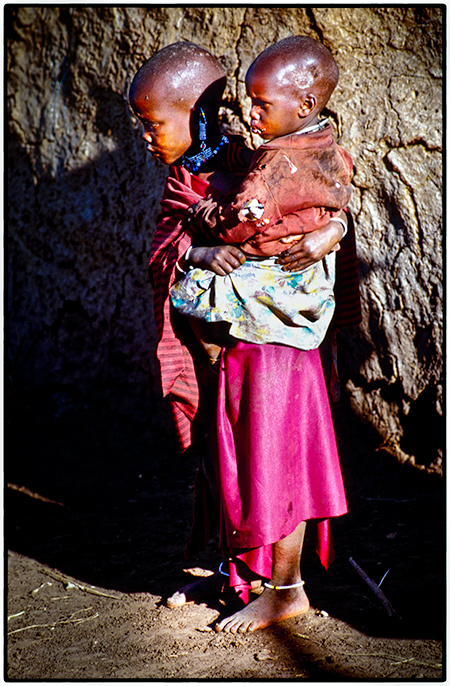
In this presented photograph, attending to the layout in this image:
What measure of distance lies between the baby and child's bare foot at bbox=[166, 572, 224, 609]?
3.27 ft

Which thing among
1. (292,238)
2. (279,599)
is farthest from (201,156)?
(279,599)

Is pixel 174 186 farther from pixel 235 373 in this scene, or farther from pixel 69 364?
pixel 69 364

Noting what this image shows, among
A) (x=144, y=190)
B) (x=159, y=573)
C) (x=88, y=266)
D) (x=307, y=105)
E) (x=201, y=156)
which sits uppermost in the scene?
(x=144, y=190)

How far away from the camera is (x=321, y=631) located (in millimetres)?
2207

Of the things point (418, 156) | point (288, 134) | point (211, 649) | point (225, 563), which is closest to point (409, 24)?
point (418, 156)

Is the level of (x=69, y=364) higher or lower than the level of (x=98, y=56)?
lower

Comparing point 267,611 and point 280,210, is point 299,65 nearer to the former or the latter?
point 280,210

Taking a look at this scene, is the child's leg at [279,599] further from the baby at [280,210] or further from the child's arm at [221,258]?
the child's arm at [221,258]

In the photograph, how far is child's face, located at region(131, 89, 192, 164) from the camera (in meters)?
1.94

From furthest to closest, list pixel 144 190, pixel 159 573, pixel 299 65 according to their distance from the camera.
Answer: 1. pixel 144 190
2. pixel 159 573
3. pixel 299 65

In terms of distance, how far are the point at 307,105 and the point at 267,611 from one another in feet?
5.56

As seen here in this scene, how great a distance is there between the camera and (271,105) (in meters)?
1.82

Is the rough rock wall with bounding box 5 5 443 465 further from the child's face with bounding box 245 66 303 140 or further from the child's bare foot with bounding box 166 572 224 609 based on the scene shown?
the child's face with bounding box 245 66 303 140

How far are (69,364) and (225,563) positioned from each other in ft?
7.47
